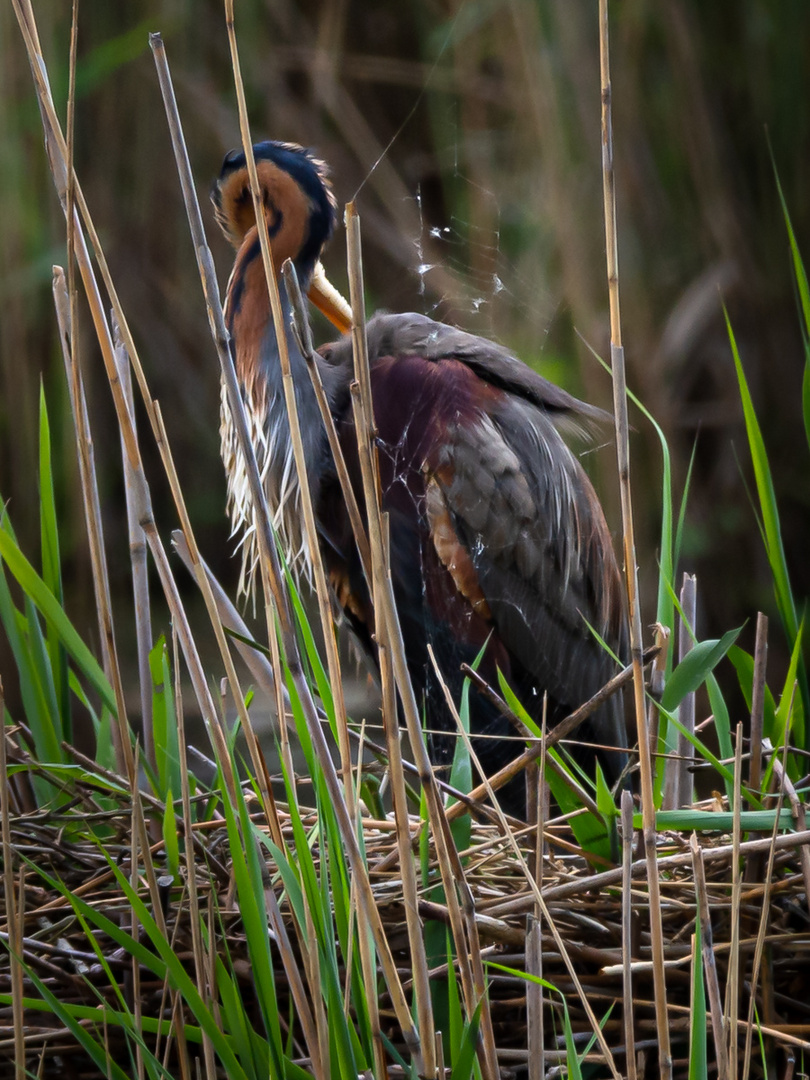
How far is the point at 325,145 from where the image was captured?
208 centimetres

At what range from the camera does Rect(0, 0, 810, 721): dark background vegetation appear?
2002 mm

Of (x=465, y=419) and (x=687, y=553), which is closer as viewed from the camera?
(x=465, y=419)

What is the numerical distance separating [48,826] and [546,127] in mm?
1366

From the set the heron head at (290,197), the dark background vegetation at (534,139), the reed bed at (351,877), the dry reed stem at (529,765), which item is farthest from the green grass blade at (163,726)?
the dark background vegetation at (534,139)

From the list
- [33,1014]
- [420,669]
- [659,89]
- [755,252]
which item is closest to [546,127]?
[659,89]

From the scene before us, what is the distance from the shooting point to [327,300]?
141 centimetres

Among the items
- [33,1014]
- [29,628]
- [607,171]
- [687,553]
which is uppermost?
[607,171]

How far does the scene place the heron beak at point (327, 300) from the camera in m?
1.41

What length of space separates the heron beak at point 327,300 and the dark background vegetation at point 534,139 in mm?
497

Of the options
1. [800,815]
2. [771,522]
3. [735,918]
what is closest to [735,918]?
[735,918]

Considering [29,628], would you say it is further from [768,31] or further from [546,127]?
[768,31]

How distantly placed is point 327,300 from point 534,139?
536 mm

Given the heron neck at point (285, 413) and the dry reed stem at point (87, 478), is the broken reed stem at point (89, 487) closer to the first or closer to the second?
the dry reed stem at point (87, 478)

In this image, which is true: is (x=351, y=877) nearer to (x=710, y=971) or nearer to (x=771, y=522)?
(x=710, y=971)
